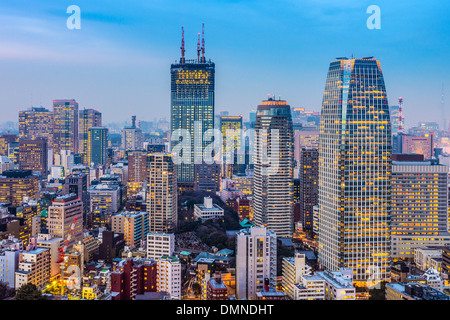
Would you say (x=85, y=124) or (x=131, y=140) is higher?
(x=85, y=124)

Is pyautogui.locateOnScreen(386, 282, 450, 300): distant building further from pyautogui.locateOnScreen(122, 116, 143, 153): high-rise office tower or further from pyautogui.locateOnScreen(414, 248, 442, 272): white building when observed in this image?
pyautogui.locateOnScreen(122, 116, 143, 153): high-rise office tower

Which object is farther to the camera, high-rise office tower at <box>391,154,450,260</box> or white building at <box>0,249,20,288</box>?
high-rise office tower at <box>391,154,450,260</box>

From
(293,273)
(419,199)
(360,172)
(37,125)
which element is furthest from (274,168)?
(37,125)

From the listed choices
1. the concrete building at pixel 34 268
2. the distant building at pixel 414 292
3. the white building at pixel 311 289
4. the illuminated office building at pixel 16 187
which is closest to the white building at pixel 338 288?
the white building at pixel 311 289

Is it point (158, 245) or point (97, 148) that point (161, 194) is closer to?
point (158, 245)

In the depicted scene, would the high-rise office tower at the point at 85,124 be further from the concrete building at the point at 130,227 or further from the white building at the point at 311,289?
the white building at the point at 311,289

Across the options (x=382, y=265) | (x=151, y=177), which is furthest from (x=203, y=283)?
(x=151, y=177)

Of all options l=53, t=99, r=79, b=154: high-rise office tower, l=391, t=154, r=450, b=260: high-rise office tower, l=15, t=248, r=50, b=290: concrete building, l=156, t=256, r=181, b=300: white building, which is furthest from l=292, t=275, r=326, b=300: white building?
l=53, t=99, r=79, b=154: high-rise office tower
